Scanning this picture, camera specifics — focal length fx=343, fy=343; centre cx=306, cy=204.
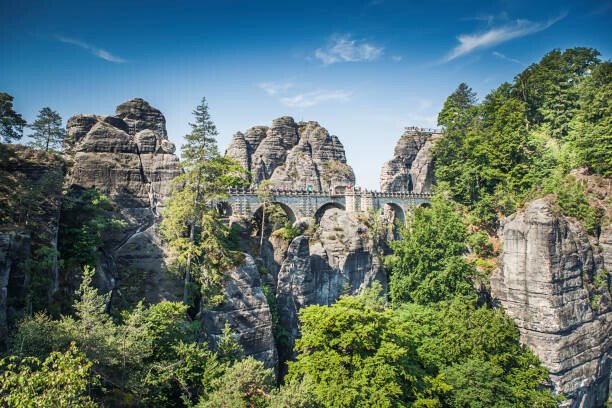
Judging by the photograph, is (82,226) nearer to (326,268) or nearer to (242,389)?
(242,389)

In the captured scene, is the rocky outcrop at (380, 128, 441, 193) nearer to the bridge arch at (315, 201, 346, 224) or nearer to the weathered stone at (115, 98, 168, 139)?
the bridge arch at (315, 201, 346, 224)

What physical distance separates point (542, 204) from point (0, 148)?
139 ft

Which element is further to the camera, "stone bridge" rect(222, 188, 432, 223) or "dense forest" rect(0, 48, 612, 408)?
"stone bridge" rect(222, 188, 432, 223)

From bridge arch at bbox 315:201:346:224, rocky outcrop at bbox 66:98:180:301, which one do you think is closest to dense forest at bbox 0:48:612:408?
rocky outcrop at bbox 66:98:180:301

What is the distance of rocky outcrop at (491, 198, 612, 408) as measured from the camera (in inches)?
1126

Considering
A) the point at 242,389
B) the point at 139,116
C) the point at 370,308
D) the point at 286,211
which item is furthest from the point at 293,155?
the point at 242,389

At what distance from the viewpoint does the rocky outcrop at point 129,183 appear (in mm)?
25594

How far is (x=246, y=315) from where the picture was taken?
25.7m

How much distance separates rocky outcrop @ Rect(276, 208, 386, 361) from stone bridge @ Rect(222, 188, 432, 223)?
3.72 meters

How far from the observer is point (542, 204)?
31.1m

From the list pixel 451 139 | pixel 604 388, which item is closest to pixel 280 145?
pixel 451 139

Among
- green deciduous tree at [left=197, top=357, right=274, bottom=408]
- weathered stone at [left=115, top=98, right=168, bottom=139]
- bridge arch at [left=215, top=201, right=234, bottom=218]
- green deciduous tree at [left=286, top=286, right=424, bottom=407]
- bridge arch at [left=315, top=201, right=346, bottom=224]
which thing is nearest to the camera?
green deciduous tree at [left=197, top=357, right=274, bottom=408]

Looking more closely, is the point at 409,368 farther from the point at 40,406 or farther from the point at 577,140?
the point at 577,140

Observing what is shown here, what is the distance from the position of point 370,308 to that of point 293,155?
134 feet
